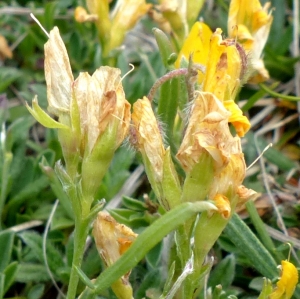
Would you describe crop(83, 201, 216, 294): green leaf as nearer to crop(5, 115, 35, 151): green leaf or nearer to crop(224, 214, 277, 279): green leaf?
crop(224, 214, 277, 279): green leaf

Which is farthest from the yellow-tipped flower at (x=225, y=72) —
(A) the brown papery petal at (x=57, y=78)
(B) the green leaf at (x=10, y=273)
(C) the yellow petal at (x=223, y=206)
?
(B) the green leaf at (x=10, y=273)

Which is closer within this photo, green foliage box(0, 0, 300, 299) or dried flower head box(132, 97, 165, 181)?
dried flower head box(132, 97, 165, 181)

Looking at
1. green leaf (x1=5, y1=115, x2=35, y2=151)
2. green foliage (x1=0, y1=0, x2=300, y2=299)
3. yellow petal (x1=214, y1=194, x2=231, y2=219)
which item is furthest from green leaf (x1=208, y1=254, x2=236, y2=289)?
green leaf (x1=5, y1=115, x2=35, y2=151)

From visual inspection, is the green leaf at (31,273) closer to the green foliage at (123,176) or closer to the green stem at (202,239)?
the green foliage at (123,176)

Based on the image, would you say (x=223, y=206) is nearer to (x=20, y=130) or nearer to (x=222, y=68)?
(x=222, y=68)

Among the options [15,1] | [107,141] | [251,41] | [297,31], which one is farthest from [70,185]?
[15,1]

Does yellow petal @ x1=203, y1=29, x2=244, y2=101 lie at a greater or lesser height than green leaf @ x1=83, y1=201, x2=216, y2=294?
greater

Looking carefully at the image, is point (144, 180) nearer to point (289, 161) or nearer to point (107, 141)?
point (289, 161)

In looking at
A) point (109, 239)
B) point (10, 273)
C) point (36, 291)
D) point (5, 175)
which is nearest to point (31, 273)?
point (36, 291)
